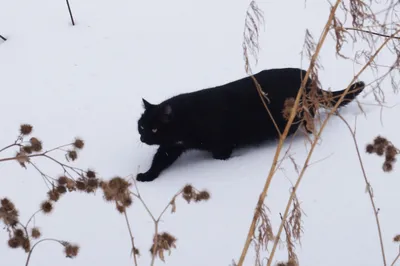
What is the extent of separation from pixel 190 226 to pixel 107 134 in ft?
4.72

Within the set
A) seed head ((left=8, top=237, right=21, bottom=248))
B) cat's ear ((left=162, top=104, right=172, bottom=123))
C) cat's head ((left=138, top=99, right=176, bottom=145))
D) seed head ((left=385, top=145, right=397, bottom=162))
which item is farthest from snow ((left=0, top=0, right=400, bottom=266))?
seed head ((left=8, top=237, right=21, bottom=248))

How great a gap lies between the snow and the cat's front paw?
0.07 m

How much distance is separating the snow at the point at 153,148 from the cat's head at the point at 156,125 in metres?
0.23

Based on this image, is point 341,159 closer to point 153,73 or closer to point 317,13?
point 153,73

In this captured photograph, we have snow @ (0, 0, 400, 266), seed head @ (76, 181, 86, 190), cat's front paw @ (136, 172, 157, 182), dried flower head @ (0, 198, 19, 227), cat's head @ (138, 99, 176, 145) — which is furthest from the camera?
cat's head @ (138, 99, 176, 145)

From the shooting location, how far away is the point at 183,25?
5.53 metres

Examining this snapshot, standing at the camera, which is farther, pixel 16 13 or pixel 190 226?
pixel 16 13

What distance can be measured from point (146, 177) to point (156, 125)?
14.3 inches

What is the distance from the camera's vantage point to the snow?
8.77 feet

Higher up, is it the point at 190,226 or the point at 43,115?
the point at 43,115

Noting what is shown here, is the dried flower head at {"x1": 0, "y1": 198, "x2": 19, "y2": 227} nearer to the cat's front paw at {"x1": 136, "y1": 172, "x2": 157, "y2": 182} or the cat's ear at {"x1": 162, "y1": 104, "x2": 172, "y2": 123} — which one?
the cat's front paw at {"x1": 136, "y1": 172, "x2": 157, "y2": 182}

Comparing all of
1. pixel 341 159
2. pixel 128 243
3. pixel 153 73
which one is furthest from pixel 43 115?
pixel 341 159

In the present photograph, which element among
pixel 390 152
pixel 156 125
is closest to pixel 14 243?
pixel 390 152

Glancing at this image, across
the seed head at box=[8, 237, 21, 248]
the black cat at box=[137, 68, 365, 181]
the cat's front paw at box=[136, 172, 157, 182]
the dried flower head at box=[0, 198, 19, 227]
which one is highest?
the black cat at box=[137, 68, 365, 181]
